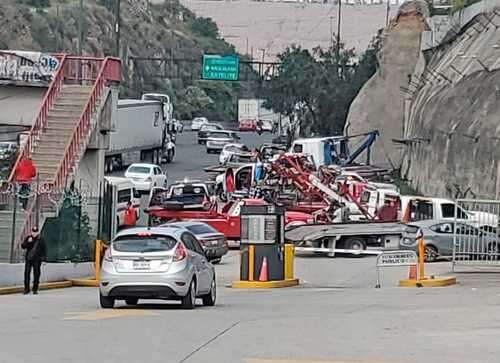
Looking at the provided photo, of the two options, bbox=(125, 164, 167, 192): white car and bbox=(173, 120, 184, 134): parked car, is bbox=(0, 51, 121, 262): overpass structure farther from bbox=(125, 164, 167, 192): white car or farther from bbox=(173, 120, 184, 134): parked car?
bbox=(173, 120, 184, 134): parked car

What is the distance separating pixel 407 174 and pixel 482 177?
58.6 ft

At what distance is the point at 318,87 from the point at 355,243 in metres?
58.2

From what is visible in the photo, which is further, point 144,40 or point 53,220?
point 144,40

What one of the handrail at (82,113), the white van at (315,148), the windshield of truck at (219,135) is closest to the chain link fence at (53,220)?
the handrail at (82,113)

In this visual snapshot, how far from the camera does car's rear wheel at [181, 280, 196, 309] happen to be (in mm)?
21719

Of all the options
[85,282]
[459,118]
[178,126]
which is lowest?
[85,282]

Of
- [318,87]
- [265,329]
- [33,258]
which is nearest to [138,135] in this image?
[318,87]

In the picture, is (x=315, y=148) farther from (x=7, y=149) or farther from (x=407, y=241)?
(x=407, y=241)

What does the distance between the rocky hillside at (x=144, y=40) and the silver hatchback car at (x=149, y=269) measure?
273 feet

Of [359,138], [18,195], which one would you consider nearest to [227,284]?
[18,195]

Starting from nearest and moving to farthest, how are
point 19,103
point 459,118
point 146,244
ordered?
point 146,244 < point 19,103 < point 459,118

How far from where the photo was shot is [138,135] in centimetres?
7425

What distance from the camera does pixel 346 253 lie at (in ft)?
135

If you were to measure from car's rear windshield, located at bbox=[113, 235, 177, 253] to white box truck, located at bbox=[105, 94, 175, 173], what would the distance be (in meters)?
46.9
